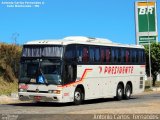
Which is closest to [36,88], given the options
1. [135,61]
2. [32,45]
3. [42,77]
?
[42,77]

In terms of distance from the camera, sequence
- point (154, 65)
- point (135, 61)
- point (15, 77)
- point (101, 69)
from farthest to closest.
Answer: point (154, 65), point (15, 77), point (135, 61), point (101, 69)

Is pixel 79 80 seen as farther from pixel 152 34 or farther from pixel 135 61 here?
pixel 152 34

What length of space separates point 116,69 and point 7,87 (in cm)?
1023

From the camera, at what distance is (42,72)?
81.5ft

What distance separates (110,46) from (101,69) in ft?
6.08

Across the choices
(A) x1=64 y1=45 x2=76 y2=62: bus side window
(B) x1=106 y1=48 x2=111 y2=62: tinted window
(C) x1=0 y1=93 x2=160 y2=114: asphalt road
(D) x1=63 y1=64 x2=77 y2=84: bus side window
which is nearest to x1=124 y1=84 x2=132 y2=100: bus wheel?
(B) x1=106 y1=48 x2=111 y2=62: tinted window

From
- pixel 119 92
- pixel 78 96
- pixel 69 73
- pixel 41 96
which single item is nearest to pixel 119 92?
pixel 119 92

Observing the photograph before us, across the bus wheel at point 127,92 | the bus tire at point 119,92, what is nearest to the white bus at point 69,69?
the bus tire at point 119,92

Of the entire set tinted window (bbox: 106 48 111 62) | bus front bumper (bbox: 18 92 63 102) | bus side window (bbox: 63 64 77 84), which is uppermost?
tinted window (bbox: 106 48 111 62)

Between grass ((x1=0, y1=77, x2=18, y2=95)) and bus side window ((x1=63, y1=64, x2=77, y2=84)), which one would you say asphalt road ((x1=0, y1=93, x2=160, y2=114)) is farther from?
grass ((x1=0, y1=77, x2=18, y2=95))

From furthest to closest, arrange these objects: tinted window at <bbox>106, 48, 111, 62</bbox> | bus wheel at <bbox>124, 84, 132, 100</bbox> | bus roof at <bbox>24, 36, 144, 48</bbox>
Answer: bus wheel at <bbox>124, 84, 132, 100</bbox>
tinted window at <bbox>106, 48, 111, 62</bbox>
bus roof at <bbox>24, 36, 144, 48</bbox>

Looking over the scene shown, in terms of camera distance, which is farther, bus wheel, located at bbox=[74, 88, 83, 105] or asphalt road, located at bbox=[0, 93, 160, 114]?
bus wheel, located at bbox=[74, 88, 83, 105]

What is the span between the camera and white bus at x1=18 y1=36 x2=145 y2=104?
24719 mm

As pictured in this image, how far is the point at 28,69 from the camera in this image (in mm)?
25359
